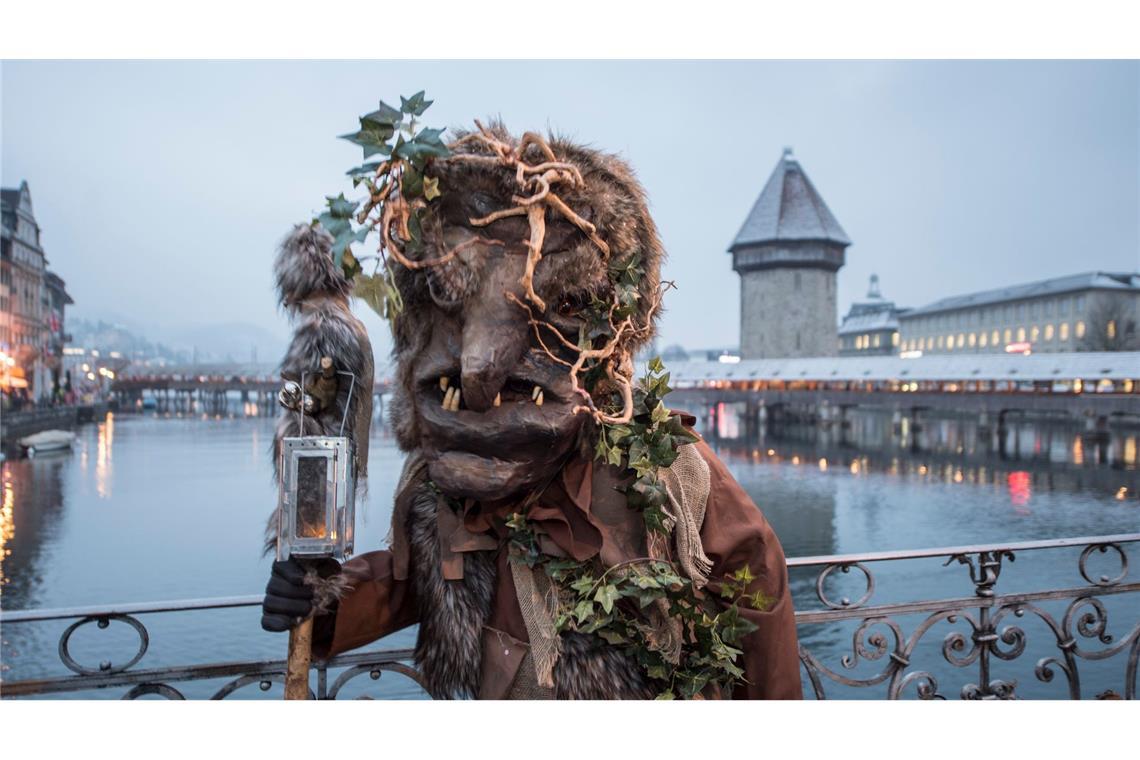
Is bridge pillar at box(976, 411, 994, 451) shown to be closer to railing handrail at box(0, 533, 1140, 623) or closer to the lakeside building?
railing handrail at box(0, 533, 1140, 623)

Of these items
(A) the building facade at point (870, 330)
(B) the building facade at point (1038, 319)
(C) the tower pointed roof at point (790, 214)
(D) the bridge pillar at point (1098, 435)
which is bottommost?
(D) the bridge pillar at point (1098, 435)

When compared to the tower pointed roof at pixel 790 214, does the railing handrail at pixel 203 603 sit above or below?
below

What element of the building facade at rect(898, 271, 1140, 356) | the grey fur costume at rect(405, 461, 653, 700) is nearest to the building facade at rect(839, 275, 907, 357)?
the building facade at rect(898, 271, 1140, 356)

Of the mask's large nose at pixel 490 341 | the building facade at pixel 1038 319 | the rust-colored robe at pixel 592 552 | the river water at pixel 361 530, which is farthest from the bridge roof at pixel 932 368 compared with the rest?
the mask's large nose at pixel 490 341

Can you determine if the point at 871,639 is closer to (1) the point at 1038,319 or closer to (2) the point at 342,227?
(2) the point at 342,227

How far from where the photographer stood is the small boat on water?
6.05 metres

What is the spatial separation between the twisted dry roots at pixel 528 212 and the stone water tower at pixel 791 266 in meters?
33.0

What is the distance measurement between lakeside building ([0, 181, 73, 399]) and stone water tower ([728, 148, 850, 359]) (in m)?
31.1

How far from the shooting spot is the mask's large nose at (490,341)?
1.32m

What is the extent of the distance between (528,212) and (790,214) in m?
34.3

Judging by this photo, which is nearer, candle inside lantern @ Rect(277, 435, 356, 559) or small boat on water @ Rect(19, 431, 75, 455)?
candle inside lantern @ Rect(277, 435, 356, 559)

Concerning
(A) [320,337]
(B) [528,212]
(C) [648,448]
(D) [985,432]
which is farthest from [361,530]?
(D) [985,432]

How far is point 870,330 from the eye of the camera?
58.2 metres

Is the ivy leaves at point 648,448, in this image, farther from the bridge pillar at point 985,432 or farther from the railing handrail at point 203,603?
the bridge pillar at point 985,432
